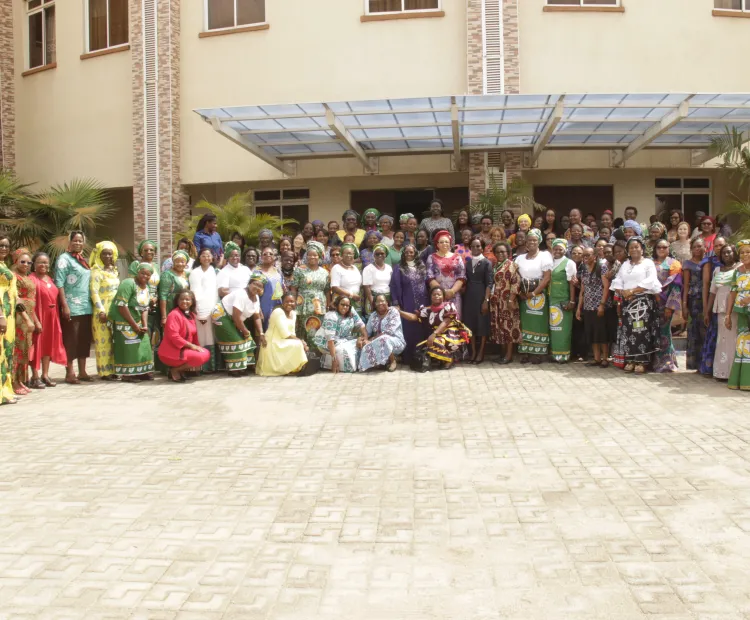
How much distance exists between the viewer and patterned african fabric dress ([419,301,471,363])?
31.1ft

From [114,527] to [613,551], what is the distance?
2658 millimetres

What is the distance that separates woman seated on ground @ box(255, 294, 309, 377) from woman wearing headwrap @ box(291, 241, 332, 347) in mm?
240

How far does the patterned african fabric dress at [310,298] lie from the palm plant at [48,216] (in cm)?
596

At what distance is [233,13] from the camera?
15156 mm

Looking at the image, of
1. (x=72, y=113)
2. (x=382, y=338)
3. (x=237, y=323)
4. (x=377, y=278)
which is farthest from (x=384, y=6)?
(x=237, y=323)

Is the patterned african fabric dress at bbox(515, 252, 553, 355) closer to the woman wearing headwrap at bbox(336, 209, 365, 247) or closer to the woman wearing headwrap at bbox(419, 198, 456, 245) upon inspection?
the woman wearing headwrap at bbox(419, 198, 456, 245)

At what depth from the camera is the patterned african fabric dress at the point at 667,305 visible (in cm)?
896

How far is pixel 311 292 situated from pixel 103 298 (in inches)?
98.4

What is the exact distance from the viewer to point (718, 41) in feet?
46.1

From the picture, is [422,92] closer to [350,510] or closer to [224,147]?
[224,147]

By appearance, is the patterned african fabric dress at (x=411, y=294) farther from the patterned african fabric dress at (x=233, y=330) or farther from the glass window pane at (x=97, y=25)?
the glass window pane at (x=97, y=25)

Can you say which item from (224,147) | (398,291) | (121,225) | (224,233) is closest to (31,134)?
(121,225)

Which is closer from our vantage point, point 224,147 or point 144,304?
point 144,304

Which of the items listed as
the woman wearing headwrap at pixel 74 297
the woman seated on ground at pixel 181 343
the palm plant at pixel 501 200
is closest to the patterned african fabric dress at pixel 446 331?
the woman seated on ground at pixel 181 343
